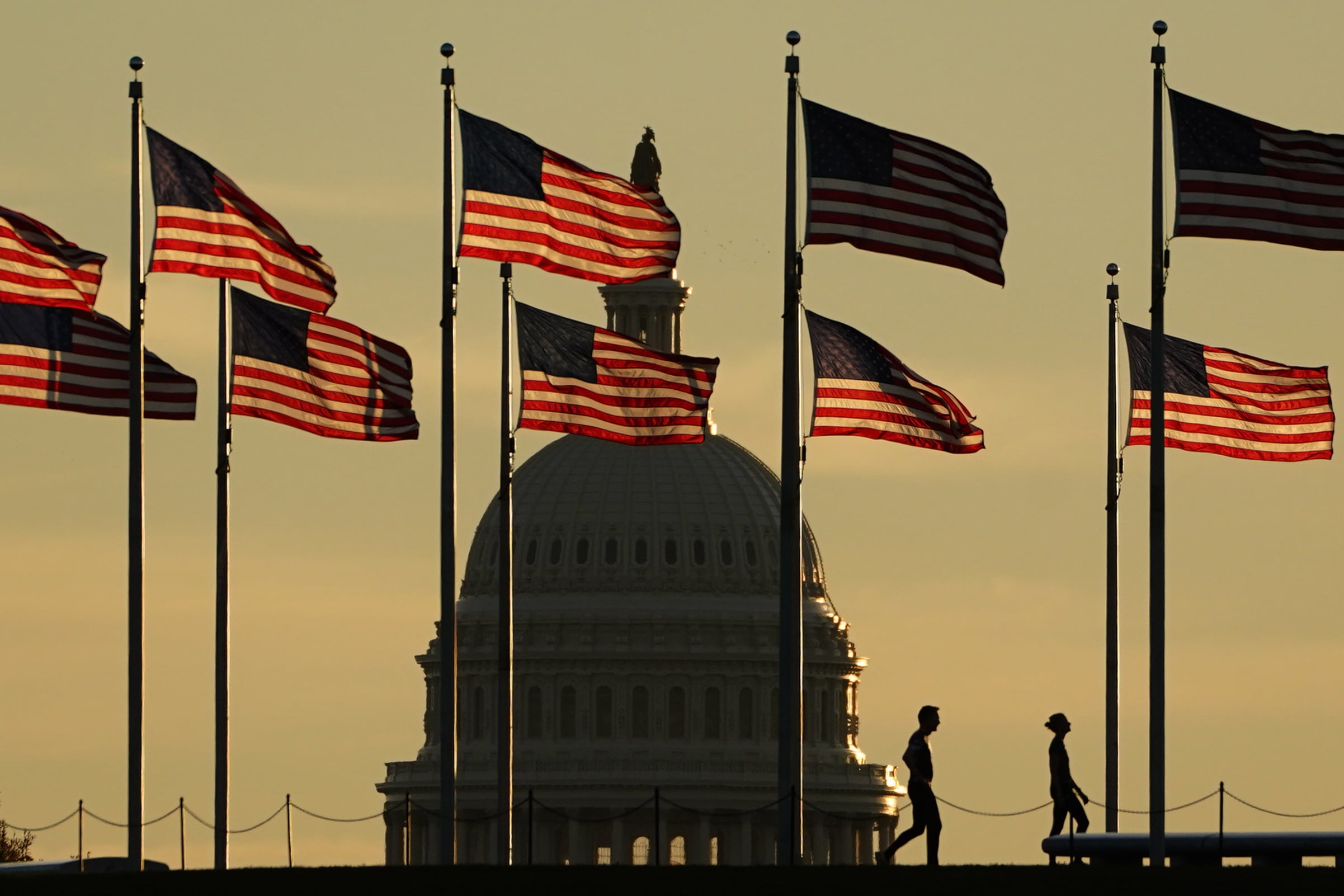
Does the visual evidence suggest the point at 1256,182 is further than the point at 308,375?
No

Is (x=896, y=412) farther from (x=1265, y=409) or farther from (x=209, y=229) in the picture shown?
(x=209, y=229)

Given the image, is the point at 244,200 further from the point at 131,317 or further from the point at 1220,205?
the point at 1220,205

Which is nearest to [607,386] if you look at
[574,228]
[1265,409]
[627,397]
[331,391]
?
[627,397]

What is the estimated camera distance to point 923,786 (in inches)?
3371

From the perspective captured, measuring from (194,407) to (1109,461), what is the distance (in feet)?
68.4

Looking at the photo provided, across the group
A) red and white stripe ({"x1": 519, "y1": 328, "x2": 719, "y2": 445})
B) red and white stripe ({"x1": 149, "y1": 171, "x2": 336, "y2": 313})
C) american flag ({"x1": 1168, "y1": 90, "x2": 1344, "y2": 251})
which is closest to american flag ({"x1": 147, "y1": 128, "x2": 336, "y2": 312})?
red and white stripe ({"x1": 149, "y1": 171, "x2": 336, "y2": 313})

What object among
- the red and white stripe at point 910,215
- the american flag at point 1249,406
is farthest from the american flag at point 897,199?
the american flag at point 1249,406

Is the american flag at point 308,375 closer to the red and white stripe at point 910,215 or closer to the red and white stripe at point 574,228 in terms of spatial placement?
the red and white stripe at point 574,228

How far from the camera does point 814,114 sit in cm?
9025

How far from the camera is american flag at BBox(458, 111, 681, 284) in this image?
91438 mm

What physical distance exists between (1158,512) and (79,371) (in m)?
19.3

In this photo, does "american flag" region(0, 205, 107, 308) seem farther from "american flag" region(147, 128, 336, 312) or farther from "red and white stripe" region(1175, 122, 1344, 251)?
"red and white stripe" region(1175, 122, 1344, 251)

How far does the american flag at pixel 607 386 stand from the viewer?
3866 inches

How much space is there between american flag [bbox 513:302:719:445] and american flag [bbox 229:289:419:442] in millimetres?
4239
